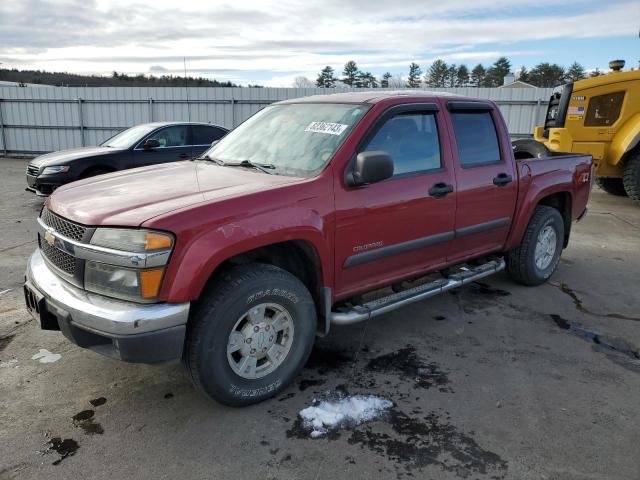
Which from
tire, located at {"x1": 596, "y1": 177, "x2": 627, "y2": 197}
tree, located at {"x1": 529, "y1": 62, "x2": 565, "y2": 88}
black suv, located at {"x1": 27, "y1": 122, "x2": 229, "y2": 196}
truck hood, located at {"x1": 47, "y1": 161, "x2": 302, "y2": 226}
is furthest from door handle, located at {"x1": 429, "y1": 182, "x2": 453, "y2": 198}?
tree, located at {"x1": 529, "y1": 62, "x2": 565, "y2": 88}

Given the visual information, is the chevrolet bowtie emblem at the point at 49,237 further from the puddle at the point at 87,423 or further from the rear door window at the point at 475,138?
the rear door window at the point at 475,138

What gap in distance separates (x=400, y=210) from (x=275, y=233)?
1080mm

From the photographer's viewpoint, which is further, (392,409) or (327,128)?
(327,128)

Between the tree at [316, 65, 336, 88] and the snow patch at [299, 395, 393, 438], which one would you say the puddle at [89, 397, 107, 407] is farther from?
the tree at [316, 65, 336, 88]

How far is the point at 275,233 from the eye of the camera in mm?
3008

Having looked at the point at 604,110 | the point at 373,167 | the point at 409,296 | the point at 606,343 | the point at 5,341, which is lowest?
the point at 5,341

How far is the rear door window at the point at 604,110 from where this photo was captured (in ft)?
32.7

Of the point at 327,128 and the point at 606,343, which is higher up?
the point at 327,128

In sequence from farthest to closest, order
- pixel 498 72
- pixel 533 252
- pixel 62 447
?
pixel 498 72, pixel 533 252, pixel 62 447

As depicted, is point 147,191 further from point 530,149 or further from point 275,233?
point 530,149

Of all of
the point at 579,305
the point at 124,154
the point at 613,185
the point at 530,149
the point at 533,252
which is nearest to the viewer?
the point at 579,305

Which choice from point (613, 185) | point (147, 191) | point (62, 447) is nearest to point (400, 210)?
point (147, 191)

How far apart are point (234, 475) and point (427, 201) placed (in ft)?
7.57

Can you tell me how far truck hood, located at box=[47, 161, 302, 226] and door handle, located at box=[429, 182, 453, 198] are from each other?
1155 millimetres
